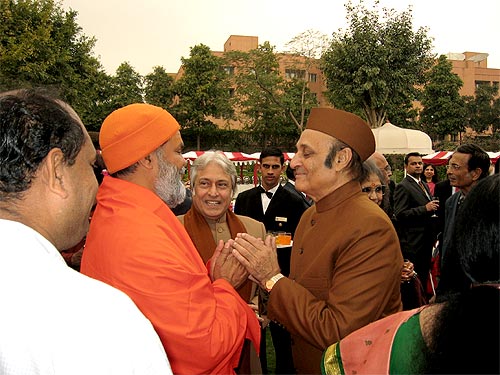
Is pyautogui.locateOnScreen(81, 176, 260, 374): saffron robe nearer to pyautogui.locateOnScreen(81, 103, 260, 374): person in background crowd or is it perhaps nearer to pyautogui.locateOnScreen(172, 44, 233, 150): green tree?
pyautogui.locateOnScreen(81, 103, 260, 374): person in background crowd

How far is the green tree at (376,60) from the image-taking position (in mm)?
30766

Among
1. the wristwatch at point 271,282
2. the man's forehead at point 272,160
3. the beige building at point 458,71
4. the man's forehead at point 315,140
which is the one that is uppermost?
the beige building at point 458,71

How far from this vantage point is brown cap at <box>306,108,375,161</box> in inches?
98.9

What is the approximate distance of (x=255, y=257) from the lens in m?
2.26

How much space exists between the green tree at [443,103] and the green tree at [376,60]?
15489 millimetres

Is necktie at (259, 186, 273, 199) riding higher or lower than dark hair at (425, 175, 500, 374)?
lower

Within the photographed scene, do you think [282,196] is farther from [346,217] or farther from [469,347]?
[469,347]

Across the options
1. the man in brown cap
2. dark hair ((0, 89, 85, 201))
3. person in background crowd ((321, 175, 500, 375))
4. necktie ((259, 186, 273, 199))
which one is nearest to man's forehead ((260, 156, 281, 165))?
necktie ((259, 186, 273, 199))

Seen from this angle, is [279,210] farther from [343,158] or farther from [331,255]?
[331,255]

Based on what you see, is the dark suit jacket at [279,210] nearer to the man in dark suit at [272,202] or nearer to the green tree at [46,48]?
the man in dark suit at [272,202]

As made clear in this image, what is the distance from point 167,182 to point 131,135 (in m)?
0.29

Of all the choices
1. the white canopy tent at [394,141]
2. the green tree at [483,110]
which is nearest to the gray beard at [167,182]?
the white canopy tent at [394,141]

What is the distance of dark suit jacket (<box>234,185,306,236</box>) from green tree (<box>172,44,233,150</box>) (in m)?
36.3

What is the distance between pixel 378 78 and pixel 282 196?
27.5m
